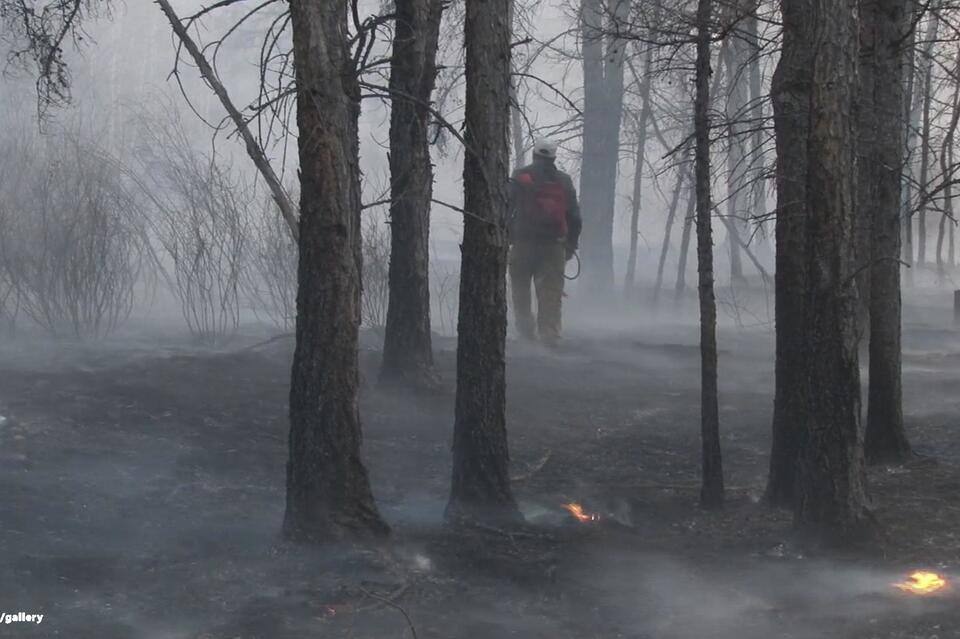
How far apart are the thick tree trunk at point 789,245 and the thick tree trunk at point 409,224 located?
323 centimetres

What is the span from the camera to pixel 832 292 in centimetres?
632

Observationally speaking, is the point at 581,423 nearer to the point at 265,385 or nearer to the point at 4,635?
the point at 265,385

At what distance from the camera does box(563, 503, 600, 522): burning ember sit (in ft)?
24.6

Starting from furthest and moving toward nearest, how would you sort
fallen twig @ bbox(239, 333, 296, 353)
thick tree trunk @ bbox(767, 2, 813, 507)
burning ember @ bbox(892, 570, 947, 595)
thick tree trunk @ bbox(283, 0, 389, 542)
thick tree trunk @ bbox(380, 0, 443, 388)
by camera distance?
1. fallen twig @ bbox(239, 333, 296, 353)
2. thick tree trunk @ bbox(380, 0, 443, 388)
3. thick tree trunk @ bbox(767, 2, 813, 507)
4. thick tree trunk @ bbox(283, 0, 389, 542)
5. burning ember @ bbox(892, 570, 947, 595)

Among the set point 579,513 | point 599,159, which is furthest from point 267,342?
point 599,159

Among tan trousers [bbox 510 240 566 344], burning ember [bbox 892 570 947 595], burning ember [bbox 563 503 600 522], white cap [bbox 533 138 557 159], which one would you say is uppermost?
white cap [bbox 533 138 557 159]

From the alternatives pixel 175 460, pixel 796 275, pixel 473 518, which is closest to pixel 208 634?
pixel 473 518

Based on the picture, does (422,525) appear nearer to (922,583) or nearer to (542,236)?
(922,583)

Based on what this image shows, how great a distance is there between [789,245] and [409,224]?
13.0ft

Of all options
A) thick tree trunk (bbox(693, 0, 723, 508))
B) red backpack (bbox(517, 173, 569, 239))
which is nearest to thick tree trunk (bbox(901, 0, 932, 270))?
thick tree trunk (bbox(693, 0, 723, 508))

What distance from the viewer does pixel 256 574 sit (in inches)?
239

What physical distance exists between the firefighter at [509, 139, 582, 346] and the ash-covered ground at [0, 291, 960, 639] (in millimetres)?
2550

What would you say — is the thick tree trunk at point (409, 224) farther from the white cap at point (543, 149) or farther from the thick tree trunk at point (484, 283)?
the white cap at point (543, 149)

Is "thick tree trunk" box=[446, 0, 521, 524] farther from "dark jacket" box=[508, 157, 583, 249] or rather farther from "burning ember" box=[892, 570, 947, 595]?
"dark jacket" box=[508, 157, 583, 249]
